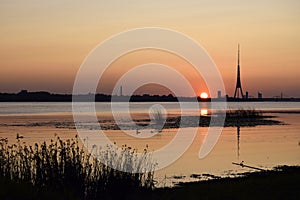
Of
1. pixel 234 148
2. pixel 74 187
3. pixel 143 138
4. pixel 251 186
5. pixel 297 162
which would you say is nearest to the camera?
pixel 74 187

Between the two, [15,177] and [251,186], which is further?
[251,186]

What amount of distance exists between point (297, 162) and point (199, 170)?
5819 millimetres

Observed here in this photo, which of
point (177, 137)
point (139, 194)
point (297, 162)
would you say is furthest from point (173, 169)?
point (177, 137)

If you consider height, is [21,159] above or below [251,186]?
above

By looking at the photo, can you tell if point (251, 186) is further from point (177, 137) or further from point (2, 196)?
point (177, 137)

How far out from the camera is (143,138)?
39.9m

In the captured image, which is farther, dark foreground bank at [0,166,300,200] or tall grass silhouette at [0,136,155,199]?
tall grass silhouette at [0,136,155,199]

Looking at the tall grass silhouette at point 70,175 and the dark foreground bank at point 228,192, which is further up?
the tall grass silhouette at point 70,175

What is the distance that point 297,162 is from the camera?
26922 millimetres

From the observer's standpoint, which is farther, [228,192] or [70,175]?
[228,192]

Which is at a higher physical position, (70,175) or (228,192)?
(70,175)

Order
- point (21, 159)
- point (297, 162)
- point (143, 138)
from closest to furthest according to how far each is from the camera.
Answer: point (21, 159) → point (297, 162) → point (143, 138)

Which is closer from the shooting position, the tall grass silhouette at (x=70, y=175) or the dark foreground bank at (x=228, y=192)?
the dark foreground bank at (x=228, y=192)

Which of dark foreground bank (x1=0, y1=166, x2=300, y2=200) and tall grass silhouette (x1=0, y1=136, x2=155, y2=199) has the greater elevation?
tall grass silhouette (x1=0, y1=136, x2=155, y2=199)
